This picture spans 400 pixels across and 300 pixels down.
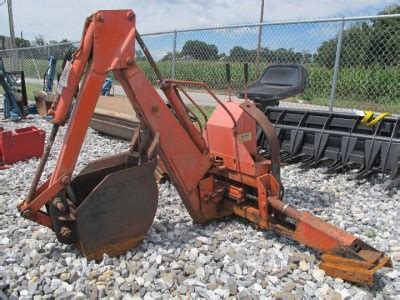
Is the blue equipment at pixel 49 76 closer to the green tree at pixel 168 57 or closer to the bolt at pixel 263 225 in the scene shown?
the green tree at pixel 168 57

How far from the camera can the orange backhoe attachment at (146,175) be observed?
9.83ft

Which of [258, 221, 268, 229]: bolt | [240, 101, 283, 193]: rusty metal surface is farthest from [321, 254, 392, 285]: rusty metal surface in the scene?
[240, 101, 283, 193]: rusty metal surface

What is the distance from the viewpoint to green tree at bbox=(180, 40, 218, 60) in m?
10.0

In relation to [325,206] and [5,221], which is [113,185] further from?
[325,206]

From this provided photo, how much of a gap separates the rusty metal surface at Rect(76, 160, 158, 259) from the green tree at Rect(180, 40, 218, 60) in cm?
718

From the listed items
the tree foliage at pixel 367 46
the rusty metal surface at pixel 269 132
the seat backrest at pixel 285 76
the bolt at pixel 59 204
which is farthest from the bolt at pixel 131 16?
the tree foliage at pixel 367 46

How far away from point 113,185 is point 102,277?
644mm

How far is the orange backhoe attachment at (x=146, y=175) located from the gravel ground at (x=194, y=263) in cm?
15

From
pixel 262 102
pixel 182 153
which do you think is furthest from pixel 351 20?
pixel 182 153

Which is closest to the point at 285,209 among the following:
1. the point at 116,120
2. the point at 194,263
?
the point at 194,263

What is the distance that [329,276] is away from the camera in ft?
9.68

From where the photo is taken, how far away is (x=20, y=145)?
6219 millimetres

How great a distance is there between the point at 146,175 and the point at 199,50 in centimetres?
750

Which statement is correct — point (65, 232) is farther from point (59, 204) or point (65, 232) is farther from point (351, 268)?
point (351, 268)
